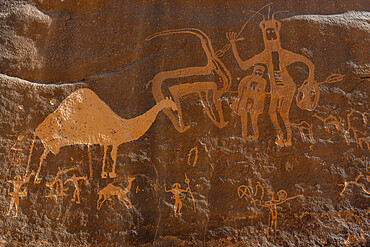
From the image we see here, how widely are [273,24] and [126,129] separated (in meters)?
1.44

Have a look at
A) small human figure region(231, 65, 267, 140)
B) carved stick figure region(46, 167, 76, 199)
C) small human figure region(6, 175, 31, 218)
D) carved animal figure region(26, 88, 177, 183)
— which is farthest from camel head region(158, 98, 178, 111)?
small human figure region(6, 175, 31, 218)

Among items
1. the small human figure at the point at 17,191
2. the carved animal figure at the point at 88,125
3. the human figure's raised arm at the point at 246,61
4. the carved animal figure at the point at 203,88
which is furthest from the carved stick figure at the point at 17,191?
the human figure's raised arm at the point at 246,61

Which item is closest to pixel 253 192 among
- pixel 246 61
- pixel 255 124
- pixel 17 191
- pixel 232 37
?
pixel 255 124

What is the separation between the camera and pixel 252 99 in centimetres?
243

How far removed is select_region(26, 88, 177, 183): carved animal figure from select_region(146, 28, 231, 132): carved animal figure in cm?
13

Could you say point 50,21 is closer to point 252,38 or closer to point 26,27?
point 26,27

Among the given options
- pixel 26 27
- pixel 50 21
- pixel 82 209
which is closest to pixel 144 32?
pixel 50 21

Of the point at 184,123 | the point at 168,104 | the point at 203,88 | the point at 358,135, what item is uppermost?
the point at 203,88

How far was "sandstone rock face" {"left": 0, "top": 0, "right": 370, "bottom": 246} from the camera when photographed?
7.23 feet

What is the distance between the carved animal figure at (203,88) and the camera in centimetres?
241

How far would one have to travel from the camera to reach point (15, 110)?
2.39 meters

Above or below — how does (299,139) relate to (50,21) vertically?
below

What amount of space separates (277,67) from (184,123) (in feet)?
2.78

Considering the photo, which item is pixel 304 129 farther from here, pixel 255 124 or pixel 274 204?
pixel 274 204
